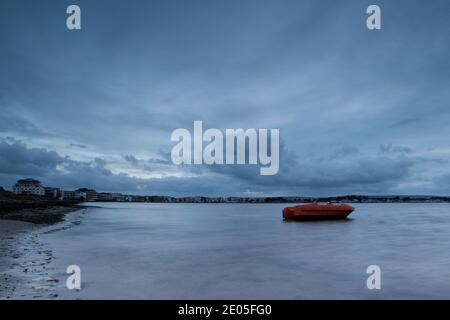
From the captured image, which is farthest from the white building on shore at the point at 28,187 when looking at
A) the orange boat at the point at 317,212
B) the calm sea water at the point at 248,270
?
the calm sea water at the point at 248,270

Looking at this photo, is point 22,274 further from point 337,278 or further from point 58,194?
point 58,194

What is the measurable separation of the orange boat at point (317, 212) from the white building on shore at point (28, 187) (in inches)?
5899

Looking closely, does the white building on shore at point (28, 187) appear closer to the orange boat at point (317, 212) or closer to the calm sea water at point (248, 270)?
the orange boat at point (317, 212)

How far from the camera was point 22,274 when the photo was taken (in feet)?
33.5

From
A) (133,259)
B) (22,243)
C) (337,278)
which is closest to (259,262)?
(337,278)

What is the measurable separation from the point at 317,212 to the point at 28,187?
15513cm

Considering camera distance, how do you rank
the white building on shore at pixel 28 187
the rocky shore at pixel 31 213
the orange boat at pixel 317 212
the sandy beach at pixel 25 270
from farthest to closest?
the white building on shore at pixel 28 187
the orange boat at pixel 317 212
the rocky shore at pixel 31 213
the sandy beach at pixel 25 270

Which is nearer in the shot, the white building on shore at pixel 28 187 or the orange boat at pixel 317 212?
the orange boat at pixel 317 212

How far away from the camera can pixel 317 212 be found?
134ft

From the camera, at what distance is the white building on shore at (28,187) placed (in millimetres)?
155500

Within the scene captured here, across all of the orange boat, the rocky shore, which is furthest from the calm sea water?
the orange boat

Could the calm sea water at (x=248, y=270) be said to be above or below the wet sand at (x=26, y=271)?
below

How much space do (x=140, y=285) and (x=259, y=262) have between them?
→ 616 centimetres
